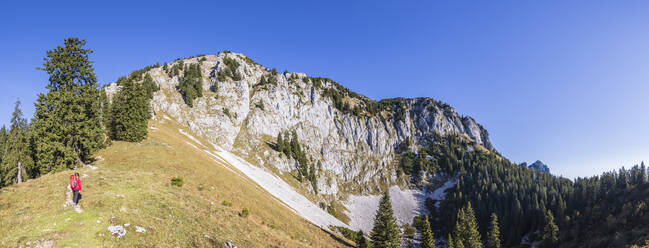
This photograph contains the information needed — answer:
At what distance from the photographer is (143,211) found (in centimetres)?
2211

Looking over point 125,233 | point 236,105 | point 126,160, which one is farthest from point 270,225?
point 236,105

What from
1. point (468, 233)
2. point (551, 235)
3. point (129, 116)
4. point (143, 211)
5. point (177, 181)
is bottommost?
point (143, 211)

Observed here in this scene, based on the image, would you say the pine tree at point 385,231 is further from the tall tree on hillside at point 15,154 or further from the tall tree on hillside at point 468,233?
the tall tree on hillside at point 15,154

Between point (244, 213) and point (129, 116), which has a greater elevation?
point (129, 116)

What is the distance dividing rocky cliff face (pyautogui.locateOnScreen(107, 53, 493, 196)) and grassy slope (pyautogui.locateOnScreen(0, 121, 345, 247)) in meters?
68.6

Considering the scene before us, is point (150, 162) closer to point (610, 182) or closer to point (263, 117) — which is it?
point (263, 117)

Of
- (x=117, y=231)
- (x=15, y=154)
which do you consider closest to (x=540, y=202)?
(x=117, y=231)

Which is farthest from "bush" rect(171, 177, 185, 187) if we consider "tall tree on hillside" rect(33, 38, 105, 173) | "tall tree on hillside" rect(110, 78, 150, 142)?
"tall tree on hillside" rect(110, 78, 150, 142)

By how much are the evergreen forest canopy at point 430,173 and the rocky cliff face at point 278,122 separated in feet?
19.6

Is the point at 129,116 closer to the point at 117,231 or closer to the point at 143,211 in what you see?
the point at 143,211

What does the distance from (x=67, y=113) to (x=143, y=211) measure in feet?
72.3

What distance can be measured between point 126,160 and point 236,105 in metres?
96.0

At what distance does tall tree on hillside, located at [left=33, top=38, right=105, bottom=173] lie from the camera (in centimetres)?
3111

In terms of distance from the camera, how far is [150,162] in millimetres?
36594
